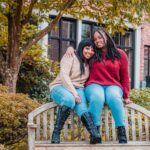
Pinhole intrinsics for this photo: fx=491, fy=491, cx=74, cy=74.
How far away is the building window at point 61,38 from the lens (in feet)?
50.7

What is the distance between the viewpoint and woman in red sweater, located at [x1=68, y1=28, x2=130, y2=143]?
6039 mm

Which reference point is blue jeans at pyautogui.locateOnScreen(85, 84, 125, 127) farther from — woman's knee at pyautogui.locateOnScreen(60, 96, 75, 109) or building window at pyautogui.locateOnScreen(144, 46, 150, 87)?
building window at pyautogui.locateOnScreen(144, 46, 150, 87)

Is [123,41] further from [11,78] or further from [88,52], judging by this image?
[88,52]

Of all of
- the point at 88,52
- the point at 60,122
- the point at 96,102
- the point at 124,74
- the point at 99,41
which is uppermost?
the point at 99,41

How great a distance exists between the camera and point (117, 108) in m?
6.05

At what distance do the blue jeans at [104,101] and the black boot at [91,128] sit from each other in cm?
14

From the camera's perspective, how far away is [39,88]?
41.9ft

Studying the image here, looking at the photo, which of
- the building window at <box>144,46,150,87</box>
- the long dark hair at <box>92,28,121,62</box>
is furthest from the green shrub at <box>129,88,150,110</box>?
the building window at <box>144,46,150,87</box>

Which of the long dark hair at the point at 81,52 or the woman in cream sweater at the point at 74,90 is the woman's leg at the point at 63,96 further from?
the long dark hair at the point at 81,52

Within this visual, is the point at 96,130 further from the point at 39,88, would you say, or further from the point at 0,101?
the point at 39,88

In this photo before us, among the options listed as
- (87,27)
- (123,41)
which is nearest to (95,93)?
(87,27)

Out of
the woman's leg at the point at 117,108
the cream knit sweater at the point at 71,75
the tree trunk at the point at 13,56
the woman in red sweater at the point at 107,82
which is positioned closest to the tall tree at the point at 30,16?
the tree trunk at the point at 13,56

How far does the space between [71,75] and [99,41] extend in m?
0.58

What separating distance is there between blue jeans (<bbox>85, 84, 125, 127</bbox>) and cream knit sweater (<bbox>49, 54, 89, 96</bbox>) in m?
0.14
